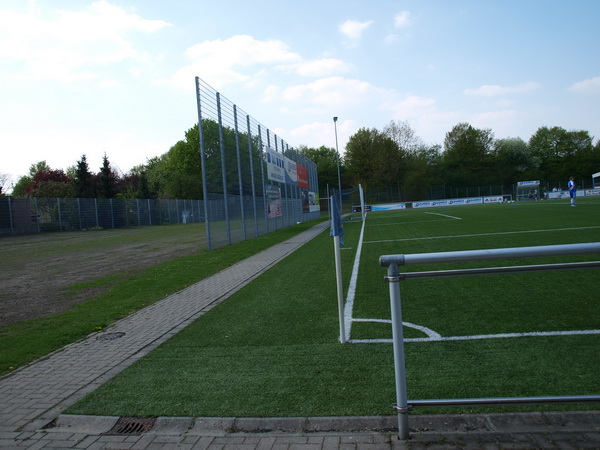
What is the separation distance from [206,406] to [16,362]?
287 cm

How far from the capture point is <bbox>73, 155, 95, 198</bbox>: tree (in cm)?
4884

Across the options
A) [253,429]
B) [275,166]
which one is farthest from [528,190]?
[253,429]

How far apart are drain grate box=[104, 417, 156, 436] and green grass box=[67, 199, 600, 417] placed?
92mm

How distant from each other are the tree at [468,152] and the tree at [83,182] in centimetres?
5459

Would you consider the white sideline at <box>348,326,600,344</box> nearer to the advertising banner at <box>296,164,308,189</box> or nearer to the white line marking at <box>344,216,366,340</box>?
the white line marking at <box>344,216,366,340</box>

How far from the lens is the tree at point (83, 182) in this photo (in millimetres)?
48844

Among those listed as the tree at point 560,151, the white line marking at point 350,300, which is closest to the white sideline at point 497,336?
the white line marking at point 350,300

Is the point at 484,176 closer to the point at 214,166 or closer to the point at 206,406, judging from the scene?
the point at 214,166

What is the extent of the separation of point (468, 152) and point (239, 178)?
68799 mm

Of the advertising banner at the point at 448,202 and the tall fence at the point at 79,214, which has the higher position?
the tall fence at the point at 79,214

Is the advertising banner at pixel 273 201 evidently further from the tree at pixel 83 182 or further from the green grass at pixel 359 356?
the tree at pixel 83 182

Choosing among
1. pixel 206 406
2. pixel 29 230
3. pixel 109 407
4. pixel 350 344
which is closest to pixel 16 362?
pixel 109 407

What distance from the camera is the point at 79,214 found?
3888 centimetres

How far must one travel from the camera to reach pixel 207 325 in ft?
20.6
